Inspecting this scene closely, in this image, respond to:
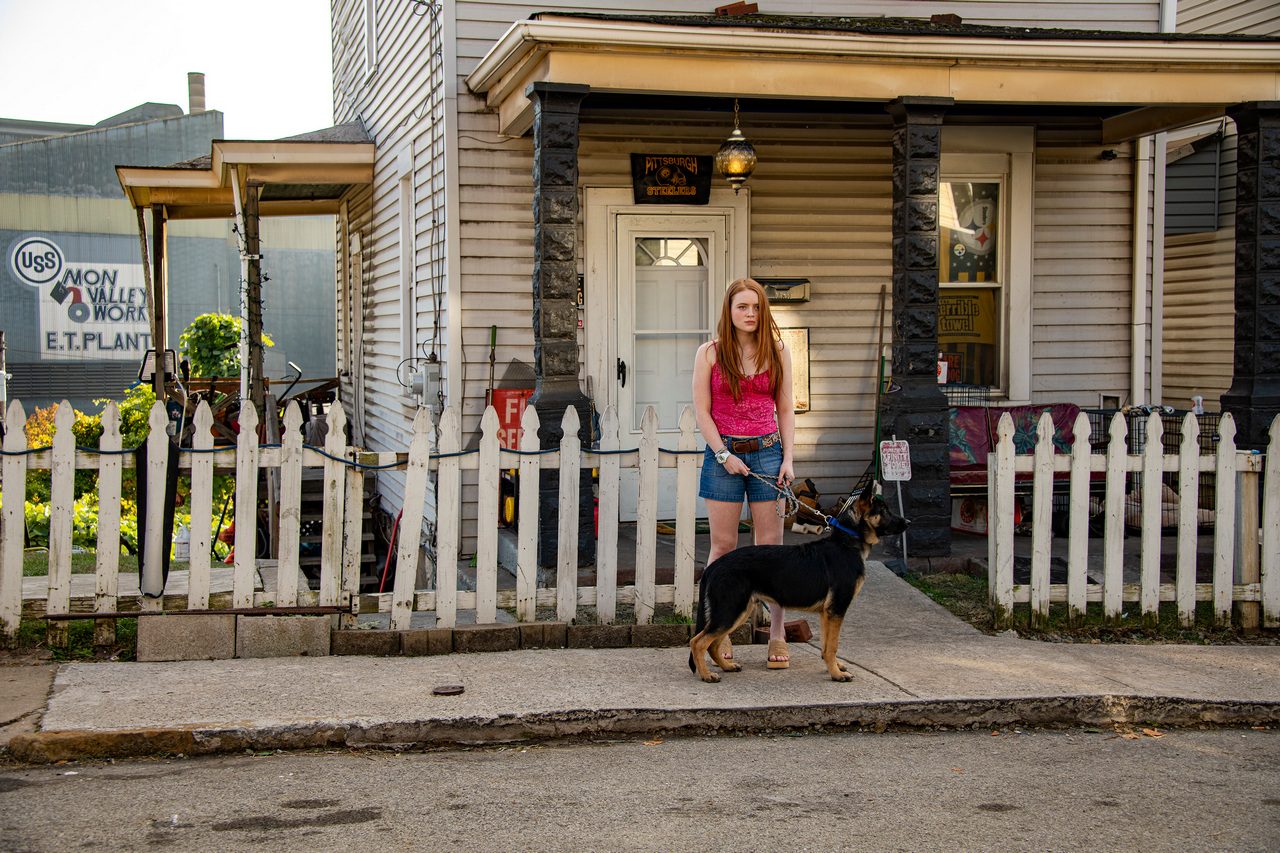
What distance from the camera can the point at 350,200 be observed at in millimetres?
13836

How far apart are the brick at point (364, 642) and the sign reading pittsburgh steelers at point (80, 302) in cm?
2360

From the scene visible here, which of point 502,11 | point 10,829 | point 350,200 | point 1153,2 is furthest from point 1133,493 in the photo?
point 350,200

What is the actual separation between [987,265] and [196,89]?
3217 cm

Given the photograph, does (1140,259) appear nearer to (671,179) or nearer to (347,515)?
(671,179)

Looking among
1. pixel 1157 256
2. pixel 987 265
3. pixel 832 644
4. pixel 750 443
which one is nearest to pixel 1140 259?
pixel 1157 256

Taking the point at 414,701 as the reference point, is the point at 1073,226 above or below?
above

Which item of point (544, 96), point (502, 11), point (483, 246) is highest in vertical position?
point (502, 11)

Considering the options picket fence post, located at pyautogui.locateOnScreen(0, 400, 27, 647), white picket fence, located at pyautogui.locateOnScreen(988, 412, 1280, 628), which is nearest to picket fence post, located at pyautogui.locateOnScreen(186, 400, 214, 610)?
picket fence post, located at pyautogui.locateOnScreen(0, 400, 27, 647)

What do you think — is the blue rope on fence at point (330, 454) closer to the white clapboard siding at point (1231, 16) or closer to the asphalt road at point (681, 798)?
the asphalt road at point (681, 798)

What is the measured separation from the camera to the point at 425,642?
5.30 m

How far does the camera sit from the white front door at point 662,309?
8945mm

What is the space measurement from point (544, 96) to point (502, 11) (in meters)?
2.15

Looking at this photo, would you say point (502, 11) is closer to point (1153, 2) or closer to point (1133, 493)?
point (1153, 2)

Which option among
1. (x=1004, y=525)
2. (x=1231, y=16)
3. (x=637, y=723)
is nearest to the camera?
(x=637, y=723)
